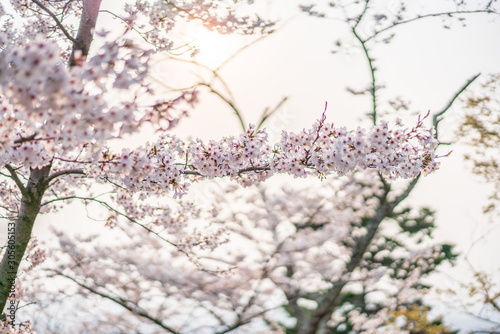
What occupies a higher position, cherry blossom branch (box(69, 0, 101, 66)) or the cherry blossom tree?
cherry blossom branch (box(69, 0, 101, 66))

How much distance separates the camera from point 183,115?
7.35ft

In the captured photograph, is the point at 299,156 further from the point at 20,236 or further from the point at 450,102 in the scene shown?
the point at 450,102

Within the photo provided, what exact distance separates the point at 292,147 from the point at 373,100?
485cm

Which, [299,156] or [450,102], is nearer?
[299,156]

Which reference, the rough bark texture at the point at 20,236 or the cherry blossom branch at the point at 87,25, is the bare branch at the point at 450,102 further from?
the rough bark texture at the point at 20,236

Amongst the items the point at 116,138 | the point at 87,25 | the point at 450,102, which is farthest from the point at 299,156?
the point at 450,102

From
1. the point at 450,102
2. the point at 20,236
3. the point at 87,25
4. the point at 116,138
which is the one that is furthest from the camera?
the point at 450,102

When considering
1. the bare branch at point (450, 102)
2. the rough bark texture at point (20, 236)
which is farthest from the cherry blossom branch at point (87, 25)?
the bare branch at point (450, 102)

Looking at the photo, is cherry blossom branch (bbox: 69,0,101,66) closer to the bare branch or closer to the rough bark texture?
the rough bark texture

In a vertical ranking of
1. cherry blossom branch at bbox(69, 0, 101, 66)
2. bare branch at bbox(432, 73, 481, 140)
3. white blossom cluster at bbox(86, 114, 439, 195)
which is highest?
bare branch at bbox(432, 73, 481, 140)

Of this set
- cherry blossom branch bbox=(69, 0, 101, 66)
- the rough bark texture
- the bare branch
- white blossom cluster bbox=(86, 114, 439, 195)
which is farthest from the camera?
the bare branch

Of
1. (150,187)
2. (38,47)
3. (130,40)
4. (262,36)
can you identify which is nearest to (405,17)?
(262,36)

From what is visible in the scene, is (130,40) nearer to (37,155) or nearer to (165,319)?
(37,155)

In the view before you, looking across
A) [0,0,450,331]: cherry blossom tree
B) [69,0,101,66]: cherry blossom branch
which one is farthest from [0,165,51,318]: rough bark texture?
[69,0,101,66]: cherry blossom branch
